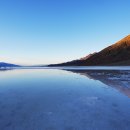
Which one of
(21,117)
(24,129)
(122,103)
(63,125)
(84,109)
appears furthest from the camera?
(122,103)

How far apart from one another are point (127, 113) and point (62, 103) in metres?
2.97

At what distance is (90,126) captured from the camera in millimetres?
5539

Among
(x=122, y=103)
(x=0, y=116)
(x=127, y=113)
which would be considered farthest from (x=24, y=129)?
(x=122, y=103)

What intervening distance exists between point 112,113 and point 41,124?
2.79m

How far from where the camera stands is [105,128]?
17.6 ft

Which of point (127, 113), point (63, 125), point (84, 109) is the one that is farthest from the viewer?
point (84, 109)

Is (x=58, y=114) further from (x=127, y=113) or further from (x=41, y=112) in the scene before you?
(x=127, y=113)

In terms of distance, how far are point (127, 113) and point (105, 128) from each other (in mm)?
1915

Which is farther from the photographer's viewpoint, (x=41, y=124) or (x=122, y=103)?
(x=122, y=103)

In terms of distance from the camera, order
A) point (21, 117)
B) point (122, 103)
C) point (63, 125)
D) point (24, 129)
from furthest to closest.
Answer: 1. point (122, 103)
2. point (21, 117)
3. point (63, 125)
4. point (24, 129)

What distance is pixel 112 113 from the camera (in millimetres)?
6918

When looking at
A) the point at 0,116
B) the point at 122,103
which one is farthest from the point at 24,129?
the point at 122,103

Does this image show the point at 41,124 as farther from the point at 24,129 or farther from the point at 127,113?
the point at 127,113

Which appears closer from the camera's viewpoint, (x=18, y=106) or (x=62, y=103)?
(x=18, y=106)
